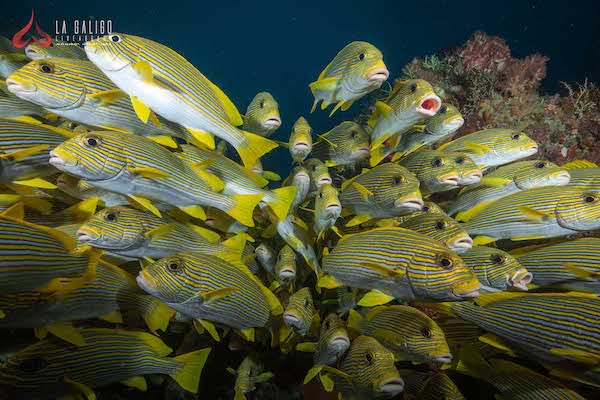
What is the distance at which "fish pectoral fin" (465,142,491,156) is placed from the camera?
3.29m

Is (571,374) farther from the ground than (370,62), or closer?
closer

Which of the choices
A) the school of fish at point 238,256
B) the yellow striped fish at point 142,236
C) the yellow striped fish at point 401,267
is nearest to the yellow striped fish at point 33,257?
the school of fish at point 238,256

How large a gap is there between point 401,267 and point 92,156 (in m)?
2.10

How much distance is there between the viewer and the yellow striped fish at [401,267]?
1.97m

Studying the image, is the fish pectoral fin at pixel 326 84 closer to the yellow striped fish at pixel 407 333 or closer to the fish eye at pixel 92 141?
the fish eye at pixel 92 141

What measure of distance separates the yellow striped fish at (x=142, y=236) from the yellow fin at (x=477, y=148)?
2545 mm

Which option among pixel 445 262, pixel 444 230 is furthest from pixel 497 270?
pixel 445 262

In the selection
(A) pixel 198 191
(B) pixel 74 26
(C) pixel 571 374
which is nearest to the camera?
(C) pixel 571 374

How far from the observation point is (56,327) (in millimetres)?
1965

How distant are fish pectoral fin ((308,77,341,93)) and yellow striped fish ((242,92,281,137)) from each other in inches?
17.4

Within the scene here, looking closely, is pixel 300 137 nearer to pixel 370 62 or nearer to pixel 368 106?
pixel 370 62

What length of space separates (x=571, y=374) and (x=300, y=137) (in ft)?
8.41

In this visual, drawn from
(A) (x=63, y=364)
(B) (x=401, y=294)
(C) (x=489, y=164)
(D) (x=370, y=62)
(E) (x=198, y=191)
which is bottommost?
(A) (x=63, y=364)

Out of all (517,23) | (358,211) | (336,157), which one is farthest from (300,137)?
(517,23)
